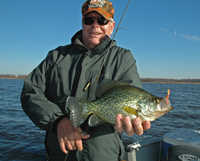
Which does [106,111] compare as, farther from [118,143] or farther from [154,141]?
[154,141]

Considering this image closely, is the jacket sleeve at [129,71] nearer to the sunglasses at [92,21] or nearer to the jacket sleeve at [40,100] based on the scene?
the sunglasses at [92,21]

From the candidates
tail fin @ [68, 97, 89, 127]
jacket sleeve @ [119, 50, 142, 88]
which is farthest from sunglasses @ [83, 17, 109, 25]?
tail fin @ [68, 97, 89, 127]

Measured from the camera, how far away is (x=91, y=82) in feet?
8.29

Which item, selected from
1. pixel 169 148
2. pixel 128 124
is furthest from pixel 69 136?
pixel 169 148

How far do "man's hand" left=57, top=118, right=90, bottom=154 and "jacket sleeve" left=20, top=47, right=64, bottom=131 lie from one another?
0.53ft

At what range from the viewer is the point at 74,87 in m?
2.54

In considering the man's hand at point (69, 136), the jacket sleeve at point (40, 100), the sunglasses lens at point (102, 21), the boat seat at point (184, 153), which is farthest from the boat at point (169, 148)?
the sunglasses lens at point (102, 21)

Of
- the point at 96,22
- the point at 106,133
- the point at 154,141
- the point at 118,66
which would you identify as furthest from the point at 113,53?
the point at 154,141

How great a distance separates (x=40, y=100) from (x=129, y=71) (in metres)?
1.38

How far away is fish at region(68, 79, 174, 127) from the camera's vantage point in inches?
87.8

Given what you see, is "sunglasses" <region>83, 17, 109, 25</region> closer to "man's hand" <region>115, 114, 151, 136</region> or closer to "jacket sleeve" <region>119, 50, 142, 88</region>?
"jacket sleeve" <region>119, 50, 142, 88</region>

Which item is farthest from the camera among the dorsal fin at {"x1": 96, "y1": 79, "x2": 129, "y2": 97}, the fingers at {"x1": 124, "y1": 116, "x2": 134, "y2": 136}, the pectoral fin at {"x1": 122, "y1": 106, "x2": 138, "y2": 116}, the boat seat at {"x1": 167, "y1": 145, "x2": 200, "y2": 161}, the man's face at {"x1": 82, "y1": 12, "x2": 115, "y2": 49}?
the boat seat at {"x1": 167, "y1": 145, "x2": 200, "y2": 161}

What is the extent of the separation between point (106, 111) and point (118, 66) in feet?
2.38

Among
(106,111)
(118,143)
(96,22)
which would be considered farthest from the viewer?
(96,22)
